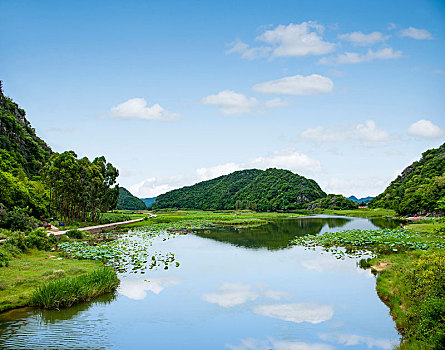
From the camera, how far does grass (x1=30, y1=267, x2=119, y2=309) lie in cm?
1441

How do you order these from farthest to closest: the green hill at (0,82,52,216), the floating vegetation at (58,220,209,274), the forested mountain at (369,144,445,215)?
the forested mountain at (369,144,445,215) < the green hill at (0,82,52,216) < the floating vegetation at (58,220,209,274)

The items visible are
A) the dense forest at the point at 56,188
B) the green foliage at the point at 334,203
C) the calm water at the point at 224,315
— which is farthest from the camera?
the green foliage at the point at 334,203

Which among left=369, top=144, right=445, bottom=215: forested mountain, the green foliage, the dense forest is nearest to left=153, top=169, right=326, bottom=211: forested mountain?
the green foliage

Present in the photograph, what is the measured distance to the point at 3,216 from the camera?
2945 centimetres

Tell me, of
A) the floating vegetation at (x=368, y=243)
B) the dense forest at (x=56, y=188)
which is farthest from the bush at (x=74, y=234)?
the floating vegetation at (x=368, y=243)

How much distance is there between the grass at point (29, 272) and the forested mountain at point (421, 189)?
31.7 metres

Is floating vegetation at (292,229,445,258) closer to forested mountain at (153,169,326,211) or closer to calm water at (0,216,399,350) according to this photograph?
calm water at (0,216,399,350)

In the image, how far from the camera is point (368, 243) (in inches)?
1328

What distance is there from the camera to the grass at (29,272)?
1468cm

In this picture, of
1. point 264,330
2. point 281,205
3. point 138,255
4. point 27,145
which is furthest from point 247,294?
point 281,205

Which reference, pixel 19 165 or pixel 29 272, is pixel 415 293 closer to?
pixel 29 272

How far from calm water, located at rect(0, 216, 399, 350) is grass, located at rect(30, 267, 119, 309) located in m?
0.46

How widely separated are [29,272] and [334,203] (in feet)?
422

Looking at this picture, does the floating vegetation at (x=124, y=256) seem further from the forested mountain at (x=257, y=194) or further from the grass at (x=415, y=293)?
the forested mountain at (x=257, y=194)
